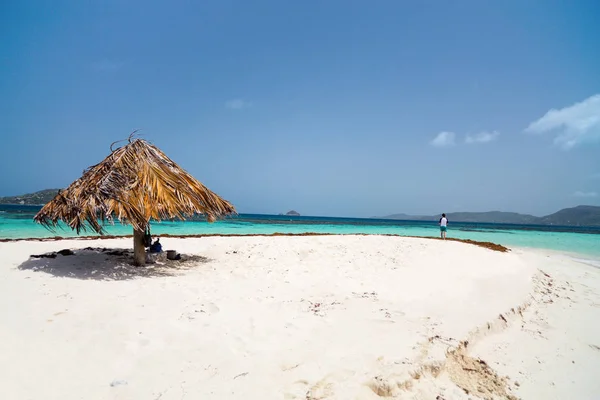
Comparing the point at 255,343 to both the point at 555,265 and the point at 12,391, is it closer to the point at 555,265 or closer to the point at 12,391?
the point at 12,391

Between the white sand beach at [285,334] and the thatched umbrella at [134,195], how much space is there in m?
1.09

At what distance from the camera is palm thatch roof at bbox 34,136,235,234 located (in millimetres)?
6316

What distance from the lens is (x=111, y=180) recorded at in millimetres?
6742

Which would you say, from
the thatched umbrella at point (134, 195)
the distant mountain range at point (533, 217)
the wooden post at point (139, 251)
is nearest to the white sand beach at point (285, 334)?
the wooden post at point (139, 251)

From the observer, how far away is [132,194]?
6590mm

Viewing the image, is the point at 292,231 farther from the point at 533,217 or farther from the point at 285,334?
the point at 533,217

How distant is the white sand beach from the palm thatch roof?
1.15 metres

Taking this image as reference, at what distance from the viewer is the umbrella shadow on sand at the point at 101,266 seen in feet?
20.7

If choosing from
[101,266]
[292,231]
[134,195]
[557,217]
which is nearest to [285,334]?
[134,195]

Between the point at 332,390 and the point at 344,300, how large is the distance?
8.36 ft

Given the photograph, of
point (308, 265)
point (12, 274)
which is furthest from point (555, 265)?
point (12, 274)

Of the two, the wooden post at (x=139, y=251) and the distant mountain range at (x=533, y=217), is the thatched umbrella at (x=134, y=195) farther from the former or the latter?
the distant mountain range at (x=533, y=217)

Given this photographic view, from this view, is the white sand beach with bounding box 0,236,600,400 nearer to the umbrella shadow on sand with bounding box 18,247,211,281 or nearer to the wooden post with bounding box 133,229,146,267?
the umbrella shadow on sand with bounding box 18,247,211,281

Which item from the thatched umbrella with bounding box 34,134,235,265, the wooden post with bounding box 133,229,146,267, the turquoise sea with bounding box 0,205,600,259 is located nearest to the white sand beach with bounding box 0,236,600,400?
the wooden post with bounding box 133,229,146,267
